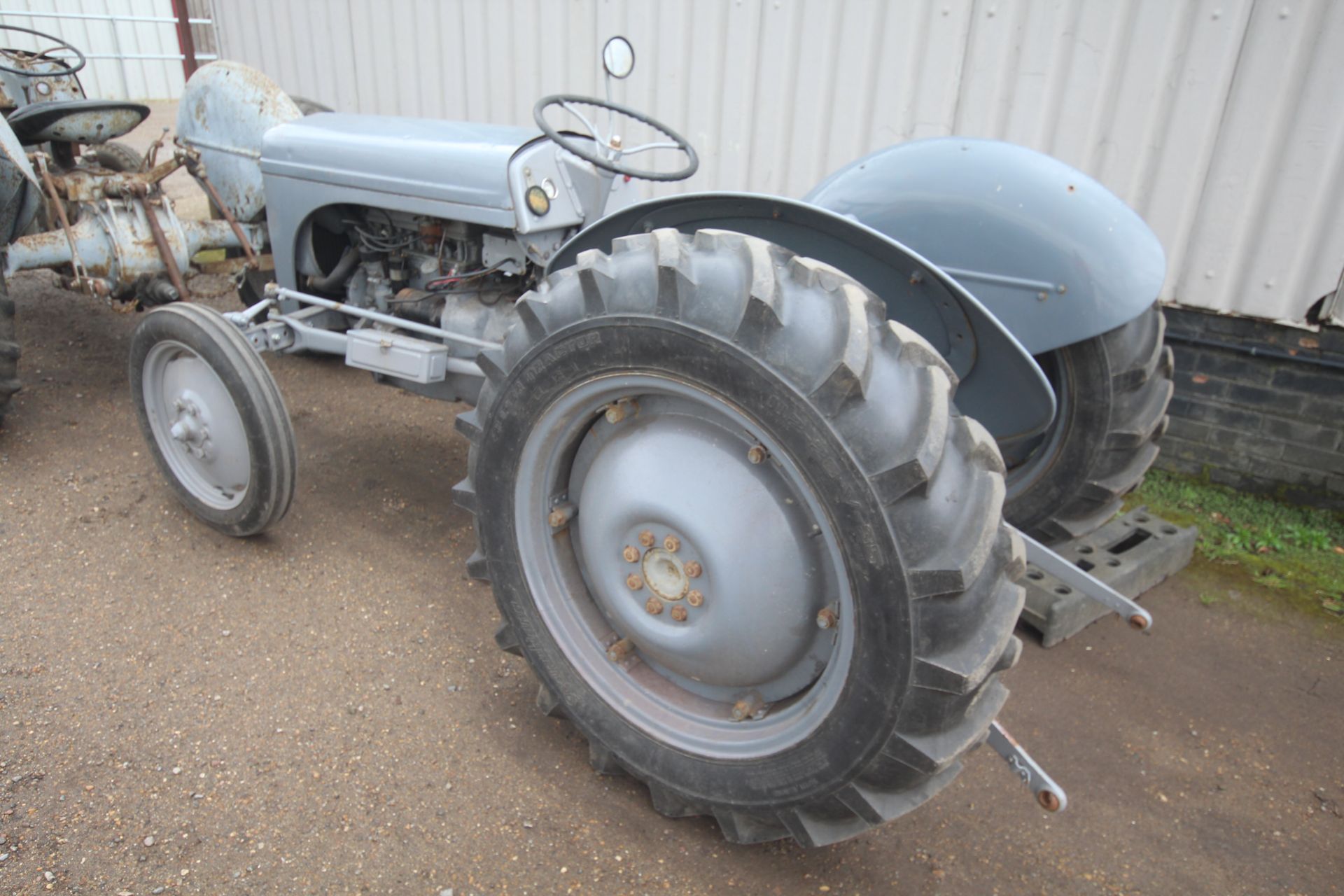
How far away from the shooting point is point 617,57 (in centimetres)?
246

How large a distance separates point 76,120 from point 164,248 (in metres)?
1.20

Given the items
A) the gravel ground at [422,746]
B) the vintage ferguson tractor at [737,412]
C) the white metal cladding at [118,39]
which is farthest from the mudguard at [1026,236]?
the white metal cladding at [118,39]

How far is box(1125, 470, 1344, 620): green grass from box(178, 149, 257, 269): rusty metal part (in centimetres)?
360

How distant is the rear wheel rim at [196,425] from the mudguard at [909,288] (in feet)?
4.69

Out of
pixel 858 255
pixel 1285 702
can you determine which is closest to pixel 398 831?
pixel 858 255

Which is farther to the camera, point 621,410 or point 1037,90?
point 1037,90

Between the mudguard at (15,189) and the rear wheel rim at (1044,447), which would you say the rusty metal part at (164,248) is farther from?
the rear wheel rim at (1044,447)

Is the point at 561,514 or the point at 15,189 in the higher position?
the point at 15,189

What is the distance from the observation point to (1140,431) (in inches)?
89.0

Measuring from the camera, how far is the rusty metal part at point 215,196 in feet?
10.6

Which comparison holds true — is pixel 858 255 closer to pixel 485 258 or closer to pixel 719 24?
pixel 485 258

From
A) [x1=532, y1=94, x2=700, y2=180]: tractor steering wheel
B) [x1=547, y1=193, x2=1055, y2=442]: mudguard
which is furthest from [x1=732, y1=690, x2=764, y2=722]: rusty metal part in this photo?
[x1=532, y1=94, x2=700, y2=180]: tractor steering wheel

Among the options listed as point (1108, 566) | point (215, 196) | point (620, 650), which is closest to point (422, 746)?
point (620, 650)

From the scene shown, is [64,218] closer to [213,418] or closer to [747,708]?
[213,418]
